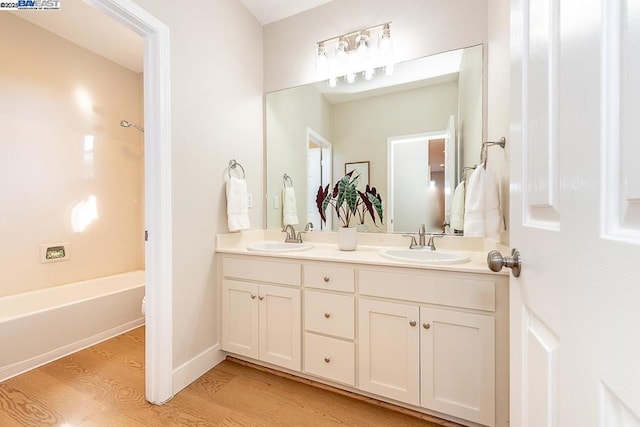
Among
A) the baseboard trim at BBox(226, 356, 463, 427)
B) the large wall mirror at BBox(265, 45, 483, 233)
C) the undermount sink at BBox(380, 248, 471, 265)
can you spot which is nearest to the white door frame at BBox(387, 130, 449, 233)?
the large wall mirror at BBox(265, 45, 483, 233)

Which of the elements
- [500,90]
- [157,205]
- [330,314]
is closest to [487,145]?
[500,90]

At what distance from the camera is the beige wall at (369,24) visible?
1.67 m

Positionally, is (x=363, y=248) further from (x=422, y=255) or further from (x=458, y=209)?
(x=458, y=209)

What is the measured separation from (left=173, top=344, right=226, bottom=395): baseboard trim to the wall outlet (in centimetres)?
167

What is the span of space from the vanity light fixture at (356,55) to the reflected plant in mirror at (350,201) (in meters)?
0.73

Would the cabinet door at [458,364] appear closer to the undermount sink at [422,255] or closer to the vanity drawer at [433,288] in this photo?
the vanity drawer at [433,288]

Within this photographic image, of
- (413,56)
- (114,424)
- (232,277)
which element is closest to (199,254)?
(232,277)

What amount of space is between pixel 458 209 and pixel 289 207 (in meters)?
1.25

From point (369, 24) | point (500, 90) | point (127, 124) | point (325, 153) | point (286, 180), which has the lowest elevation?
point (286, 180)

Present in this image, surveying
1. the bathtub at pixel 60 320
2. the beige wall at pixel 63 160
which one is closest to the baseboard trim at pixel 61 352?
the bathtub at pixel 60 320

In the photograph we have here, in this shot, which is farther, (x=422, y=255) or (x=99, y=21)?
(x=99, y=21)

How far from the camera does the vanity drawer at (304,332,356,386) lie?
1.46 metres

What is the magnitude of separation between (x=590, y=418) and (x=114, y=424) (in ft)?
5.94

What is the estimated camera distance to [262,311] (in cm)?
171
